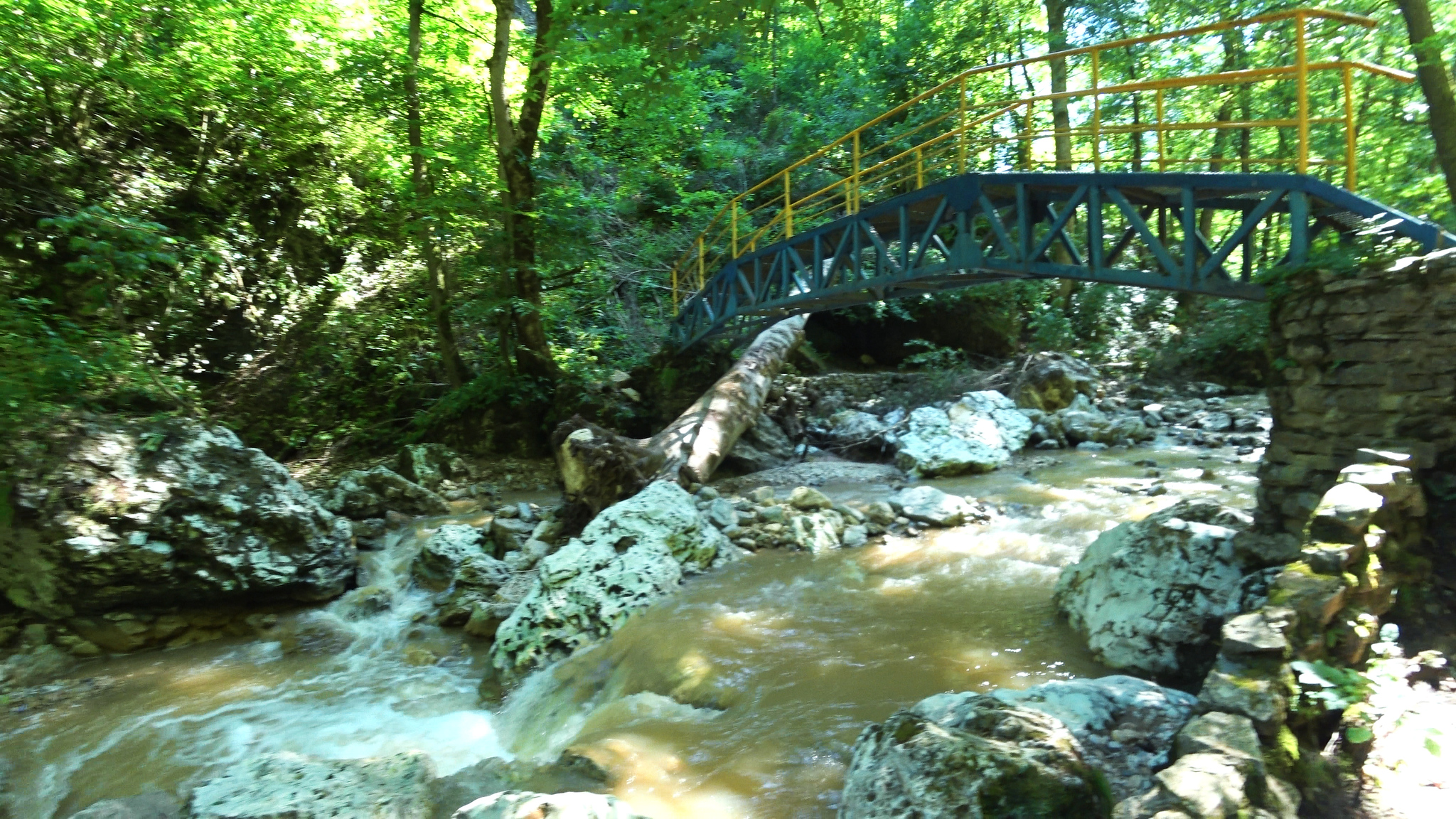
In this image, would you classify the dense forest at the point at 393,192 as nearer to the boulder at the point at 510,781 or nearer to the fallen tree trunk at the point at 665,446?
the fallen tree trunk at the point at 665,446

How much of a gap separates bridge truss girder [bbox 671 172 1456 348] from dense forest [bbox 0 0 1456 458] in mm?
2163

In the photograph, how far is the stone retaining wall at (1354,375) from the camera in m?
4.20

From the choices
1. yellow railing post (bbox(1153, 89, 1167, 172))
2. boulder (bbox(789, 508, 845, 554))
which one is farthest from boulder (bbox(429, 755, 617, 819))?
yellow railing post (bbox(1153, 89, 1167, 172))

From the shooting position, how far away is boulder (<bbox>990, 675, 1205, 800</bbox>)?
3232 millimetres

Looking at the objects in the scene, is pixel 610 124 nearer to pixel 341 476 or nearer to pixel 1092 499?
pixel 341 476

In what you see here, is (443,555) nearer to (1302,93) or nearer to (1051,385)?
(1302,93)

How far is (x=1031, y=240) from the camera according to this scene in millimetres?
7312

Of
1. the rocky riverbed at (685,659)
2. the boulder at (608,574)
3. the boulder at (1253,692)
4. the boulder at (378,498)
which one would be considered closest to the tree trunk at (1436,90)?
the rocky riverbed at (685,659)

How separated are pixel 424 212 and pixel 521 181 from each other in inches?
54.6

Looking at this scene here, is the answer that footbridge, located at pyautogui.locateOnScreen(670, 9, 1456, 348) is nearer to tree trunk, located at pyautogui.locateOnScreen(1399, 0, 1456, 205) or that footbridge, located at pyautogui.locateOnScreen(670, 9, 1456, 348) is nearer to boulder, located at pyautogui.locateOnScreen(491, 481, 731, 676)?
tree trunk, located at pyautogui.locateOnScreen(1399, 0, 1456, 205)

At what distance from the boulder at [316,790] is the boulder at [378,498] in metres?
5.97

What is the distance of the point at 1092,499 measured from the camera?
8016 millimetres

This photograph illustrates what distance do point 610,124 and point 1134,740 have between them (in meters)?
12.5

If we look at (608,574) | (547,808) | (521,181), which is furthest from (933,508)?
(521,181)
